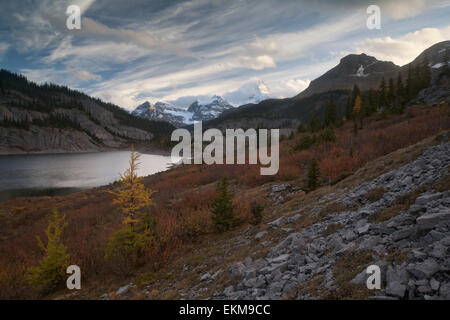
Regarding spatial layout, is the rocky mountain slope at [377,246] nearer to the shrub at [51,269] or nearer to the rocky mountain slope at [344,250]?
the rocky mountain slope at [344,250]

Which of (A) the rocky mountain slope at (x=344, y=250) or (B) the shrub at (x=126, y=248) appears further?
(B) the shrub at (x=126, y=248)

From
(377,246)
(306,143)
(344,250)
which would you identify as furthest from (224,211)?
(306,143)

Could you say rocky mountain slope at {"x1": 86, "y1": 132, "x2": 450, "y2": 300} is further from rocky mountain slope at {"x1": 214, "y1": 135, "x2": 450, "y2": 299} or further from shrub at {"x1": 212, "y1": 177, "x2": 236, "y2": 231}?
shrub at {"x1": 212, "y1": 177, "x2": 236, "y2": 231}

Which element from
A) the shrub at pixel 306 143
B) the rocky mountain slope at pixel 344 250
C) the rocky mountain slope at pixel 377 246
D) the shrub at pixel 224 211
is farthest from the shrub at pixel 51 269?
the shrub at pixel 306 143

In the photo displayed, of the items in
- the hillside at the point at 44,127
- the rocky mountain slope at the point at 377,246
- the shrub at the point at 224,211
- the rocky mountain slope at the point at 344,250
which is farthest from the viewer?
the hillside at the point at 44,127

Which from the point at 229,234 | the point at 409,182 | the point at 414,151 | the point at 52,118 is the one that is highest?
the point at 52,118

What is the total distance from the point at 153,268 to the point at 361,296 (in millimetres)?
5894

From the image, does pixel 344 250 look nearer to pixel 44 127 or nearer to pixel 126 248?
pixel 126 248

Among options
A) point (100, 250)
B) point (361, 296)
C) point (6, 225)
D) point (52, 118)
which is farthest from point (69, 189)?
point (52, 118)

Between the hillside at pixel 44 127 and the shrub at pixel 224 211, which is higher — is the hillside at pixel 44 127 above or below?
above

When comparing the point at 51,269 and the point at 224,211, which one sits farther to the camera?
the point at 224,211

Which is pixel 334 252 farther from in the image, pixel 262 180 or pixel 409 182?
pixel 262 180

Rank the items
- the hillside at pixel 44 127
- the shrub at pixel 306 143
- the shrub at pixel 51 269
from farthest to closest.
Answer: the hillside at pixel 44 127
the shrub at pixel 306 143
the shrub at pixel 51 269
